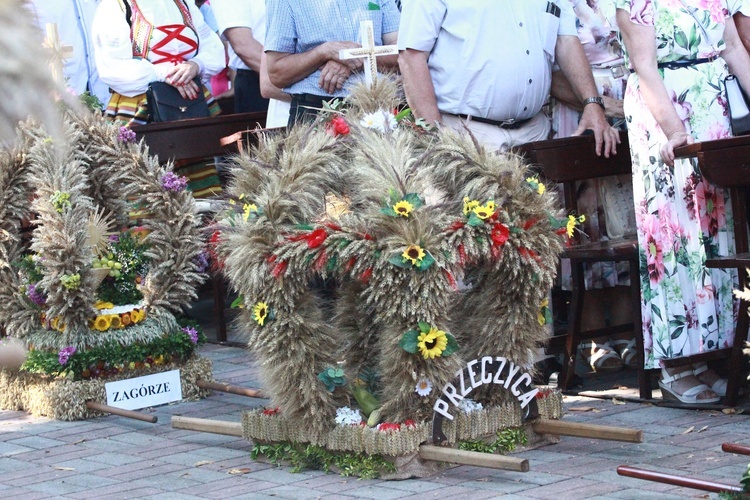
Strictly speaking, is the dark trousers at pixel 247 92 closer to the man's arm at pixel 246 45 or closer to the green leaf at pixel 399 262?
the man's arm at pixel 246 45

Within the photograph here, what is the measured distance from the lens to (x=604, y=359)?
5.85 m

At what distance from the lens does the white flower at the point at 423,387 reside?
3893mm

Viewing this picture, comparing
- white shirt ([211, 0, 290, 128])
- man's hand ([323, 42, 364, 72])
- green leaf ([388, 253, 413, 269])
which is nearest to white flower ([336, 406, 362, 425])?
green leaf ([388, 253, 413, 269])


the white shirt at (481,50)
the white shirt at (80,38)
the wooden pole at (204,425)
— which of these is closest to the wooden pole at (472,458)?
the wooden pole at (204,425)

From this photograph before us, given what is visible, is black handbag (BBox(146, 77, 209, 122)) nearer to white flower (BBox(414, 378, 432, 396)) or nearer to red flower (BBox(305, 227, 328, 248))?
red flower (BBox(305, 227, 328, 248))

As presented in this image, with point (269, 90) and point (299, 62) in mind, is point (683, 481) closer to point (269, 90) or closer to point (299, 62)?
point (299, 62)

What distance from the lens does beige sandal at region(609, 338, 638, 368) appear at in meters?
5.80

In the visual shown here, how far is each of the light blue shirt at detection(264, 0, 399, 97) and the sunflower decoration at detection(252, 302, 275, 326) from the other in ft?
6.92

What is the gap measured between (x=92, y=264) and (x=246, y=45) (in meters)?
2.37

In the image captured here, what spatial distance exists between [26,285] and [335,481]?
2.11m

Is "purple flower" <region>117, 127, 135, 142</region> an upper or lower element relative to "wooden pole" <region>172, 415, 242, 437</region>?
upper

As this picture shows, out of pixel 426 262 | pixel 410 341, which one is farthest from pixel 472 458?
pixel 426 262

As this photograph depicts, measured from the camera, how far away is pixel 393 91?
447 cm

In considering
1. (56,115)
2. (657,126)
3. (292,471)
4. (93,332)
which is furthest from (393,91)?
(56,115)
